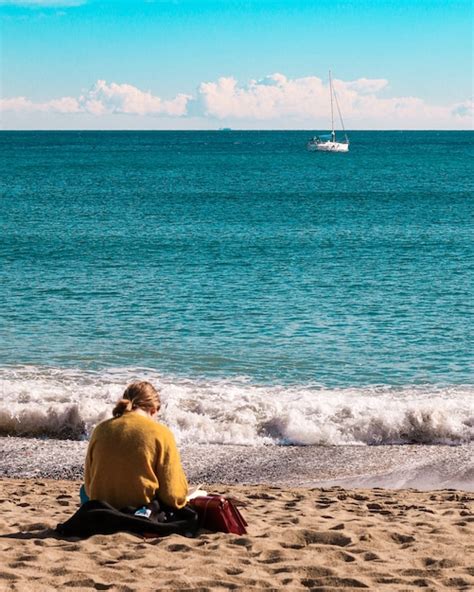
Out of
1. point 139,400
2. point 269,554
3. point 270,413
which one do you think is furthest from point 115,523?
point 270,413

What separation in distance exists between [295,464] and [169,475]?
5.34 m

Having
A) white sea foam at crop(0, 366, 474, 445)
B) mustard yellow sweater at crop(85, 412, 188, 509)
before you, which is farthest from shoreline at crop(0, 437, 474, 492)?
mustard yellow sweater at crop(85, 412, 188, 509)

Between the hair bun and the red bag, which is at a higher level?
the hair bun

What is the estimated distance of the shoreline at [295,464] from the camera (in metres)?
11.7

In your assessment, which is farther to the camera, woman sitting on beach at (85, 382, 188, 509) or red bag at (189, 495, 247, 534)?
red bag at (189, 495, 247, 534)

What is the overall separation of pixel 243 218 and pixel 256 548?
38.8m

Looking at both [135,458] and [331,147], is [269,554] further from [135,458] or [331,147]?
[331,147]

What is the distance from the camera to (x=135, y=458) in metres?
7.39

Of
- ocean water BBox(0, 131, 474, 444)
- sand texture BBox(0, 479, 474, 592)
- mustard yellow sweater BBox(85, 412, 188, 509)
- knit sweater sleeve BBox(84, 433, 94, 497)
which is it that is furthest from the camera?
ocean water BBox(0, 131, 474, 444)

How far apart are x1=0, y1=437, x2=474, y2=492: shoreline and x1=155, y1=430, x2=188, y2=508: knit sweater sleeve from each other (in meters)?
4.13

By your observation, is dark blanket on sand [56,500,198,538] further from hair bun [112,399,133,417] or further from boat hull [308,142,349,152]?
boat hull [308,142,349,152]

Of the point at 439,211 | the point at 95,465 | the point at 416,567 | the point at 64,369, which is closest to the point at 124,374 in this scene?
the point at 64,369

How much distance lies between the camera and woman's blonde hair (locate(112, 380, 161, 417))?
7.48 meters

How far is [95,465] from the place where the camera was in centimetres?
752
